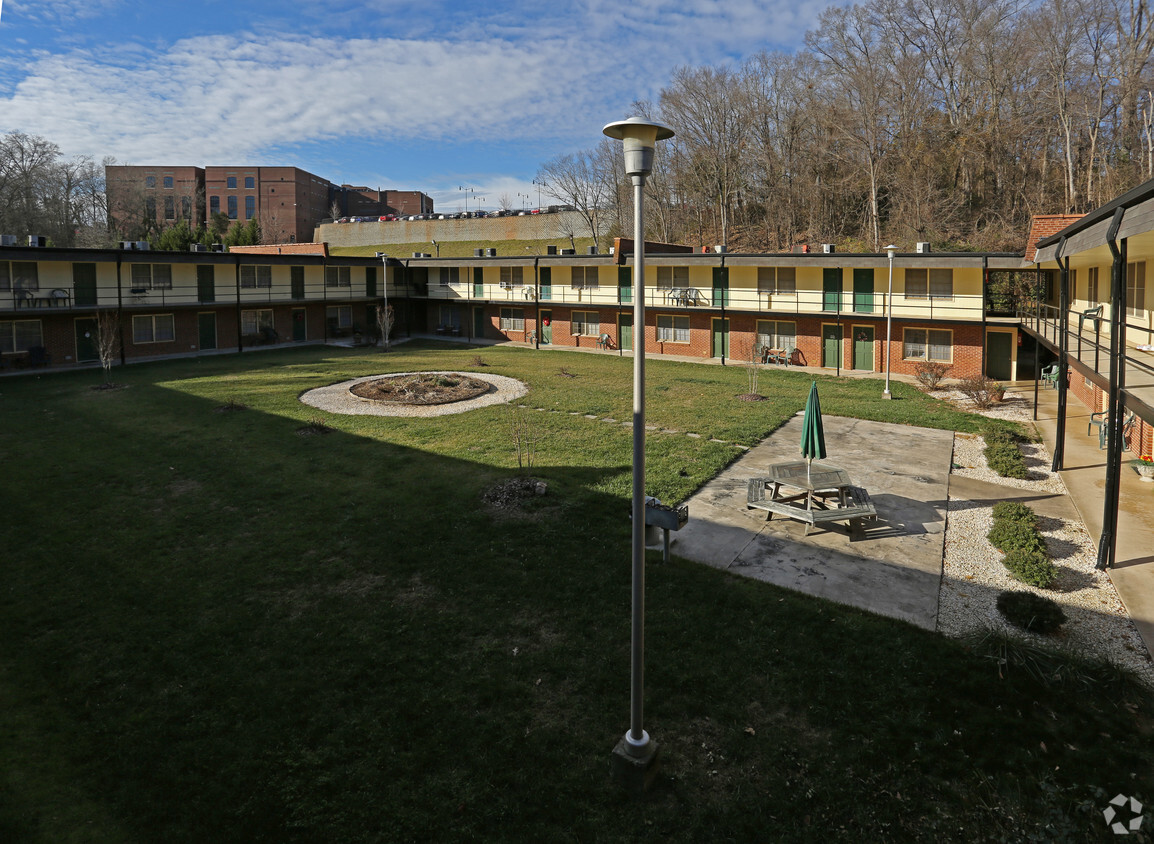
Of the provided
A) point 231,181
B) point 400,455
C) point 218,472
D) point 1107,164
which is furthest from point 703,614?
point 231,181

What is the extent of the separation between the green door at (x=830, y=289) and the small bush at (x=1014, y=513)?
19306 mm

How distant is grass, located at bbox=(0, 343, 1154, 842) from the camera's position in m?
5.91

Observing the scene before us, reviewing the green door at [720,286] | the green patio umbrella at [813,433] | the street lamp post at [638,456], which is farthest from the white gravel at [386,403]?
the street lamp post at [638,456]

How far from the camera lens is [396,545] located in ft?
37.3

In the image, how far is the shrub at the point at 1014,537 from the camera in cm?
1130

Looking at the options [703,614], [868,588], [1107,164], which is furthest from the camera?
[1107,164]

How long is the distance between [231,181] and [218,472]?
8544 centimetres

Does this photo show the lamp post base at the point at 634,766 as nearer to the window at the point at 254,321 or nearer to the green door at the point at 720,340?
the green door at the point at 720,340

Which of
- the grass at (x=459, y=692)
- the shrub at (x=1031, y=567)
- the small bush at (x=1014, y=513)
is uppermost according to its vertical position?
the small bush at (x=1014, y=513)

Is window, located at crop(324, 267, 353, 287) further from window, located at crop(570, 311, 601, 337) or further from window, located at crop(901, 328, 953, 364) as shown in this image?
window, located at crop(901, 328, 953, 364)

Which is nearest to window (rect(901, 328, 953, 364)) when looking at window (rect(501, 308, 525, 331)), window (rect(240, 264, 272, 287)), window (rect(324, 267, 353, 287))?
window (rect(501, 308, 525, 331))

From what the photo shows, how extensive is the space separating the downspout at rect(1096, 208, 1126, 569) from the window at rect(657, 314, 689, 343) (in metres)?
25.8

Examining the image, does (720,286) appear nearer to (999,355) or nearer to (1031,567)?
(999,355)

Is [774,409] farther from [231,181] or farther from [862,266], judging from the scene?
[231,181]
